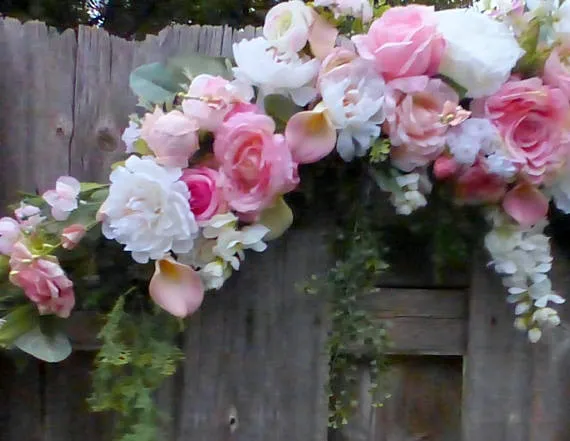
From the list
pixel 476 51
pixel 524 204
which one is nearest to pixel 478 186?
pixel 524 204

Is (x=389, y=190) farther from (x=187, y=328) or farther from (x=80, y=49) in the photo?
(x=80, y=49)

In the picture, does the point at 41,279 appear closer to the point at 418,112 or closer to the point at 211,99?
the point at 211,99

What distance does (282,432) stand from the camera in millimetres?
1442

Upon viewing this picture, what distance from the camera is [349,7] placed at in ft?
4.27

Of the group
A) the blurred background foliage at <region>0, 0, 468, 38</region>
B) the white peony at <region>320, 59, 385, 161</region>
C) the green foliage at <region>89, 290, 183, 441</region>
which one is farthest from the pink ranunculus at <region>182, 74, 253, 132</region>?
the blurred background foliage at <region>0, 0, 468, 38</region>

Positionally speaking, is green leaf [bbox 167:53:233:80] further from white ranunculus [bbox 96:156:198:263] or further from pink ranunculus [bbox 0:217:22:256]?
pink ranunculus [bbox 0:217:22:256]

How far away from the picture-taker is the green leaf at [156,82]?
136cm

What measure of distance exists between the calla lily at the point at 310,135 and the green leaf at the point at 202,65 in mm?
157

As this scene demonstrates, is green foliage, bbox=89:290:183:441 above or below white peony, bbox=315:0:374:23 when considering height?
below

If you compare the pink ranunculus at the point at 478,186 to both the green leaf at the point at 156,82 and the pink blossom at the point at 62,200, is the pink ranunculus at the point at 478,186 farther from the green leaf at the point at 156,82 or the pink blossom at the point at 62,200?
the pink blossom at the point at 62,200

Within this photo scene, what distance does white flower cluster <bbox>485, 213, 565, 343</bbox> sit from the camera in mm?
1364

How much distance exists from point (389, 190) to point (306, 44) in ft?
0.80

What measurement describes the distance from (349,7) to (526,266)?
47 cm

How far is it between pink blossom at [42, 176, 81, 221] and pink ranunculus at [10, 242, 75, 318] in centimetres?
6
